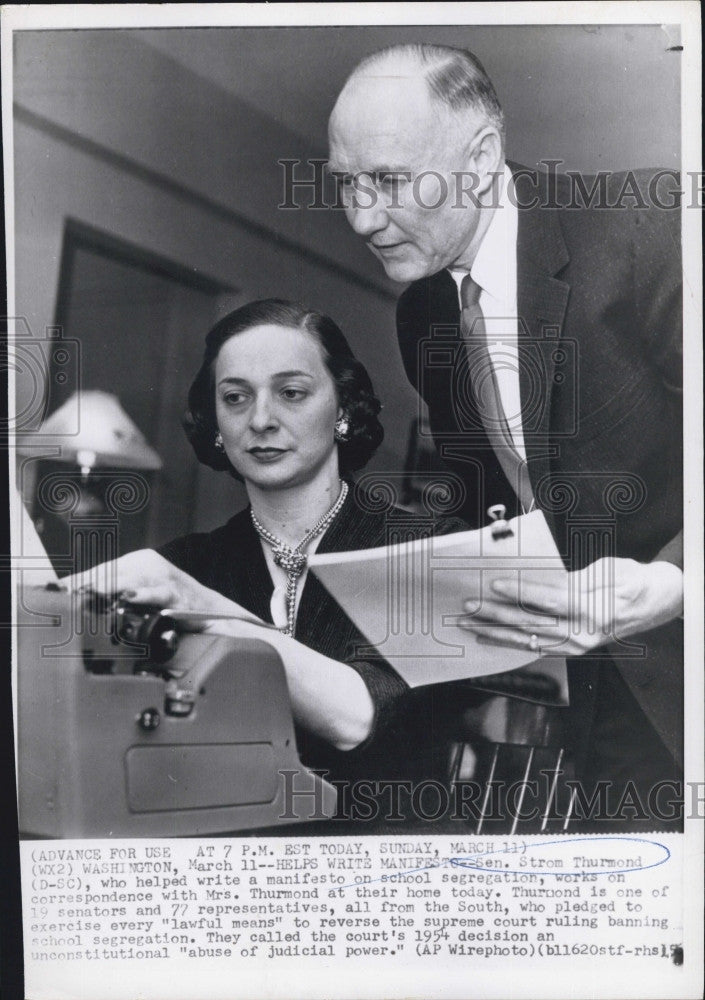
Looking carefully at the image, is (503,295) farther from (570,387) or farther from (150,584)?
(150,584)

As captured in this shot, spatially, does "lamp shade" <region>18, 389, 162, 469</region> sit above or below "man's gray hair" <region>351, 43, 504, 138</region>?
below

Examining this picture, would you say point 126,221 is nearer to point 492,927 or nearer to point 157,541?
point 157,541

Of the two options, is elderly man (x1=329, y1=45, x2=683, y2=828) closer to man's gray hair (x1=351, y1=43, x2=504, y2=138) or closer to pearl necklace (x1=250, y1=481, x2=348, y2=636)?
man's gray hair (x1=351, y1=43, x2=504, y2=138)

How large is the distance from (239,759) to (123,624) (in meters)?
0.49

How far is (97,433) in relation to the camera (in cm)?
279

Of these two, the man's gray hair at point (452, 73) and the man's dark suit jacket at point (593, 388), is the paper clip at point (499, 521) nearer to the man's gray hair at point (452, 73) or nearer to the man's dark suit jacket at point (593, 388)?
the man's dark suit jacket at point (593, 388)

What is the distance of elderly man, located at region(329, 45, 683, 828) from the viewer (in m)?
2.77

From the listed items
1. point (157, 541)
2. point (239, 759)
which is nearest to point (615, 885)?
point (239, 759)

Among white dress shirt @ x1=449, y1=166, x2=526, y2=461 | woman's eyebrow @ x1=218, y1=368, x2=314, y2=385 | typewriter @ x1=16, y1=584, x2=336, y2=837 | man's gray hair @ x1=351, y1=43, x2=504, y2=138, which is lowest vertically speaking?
typewriter @ x1=16, y1=584, x2=336, y2=837

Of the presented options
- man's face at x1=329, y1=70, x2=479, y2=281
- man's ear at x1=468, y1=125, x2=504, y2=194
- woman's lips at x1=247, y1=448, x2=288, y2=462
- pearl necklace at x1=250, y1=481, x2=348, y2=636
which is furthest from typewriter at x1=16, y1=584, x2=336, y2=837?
man's ear at x1=468, y1=125, x2=504, y2=194

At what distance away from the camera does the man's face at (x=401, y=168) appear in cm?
274

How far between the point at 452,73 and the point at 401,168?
296mm

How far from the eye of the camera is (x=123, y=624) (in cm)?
278
